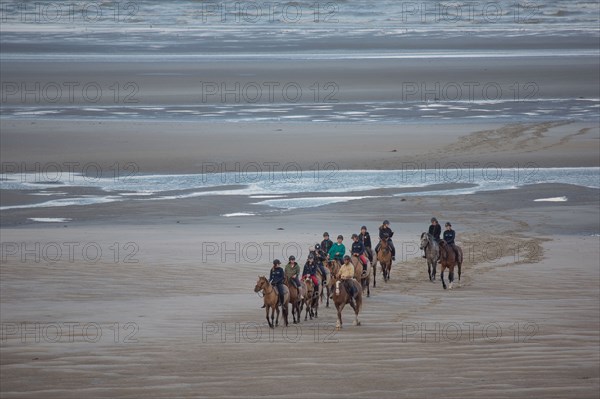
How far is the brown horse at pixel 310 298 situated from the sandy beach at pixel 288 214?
0.73ft

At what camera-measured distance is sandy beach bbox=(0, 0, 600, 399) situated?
15.3 m

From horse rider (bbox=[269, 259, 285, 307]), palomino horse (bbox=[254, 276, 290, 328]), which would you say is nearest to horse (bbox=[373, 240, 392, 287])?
palomino horse (bbox=[254, 276, 290, 328])

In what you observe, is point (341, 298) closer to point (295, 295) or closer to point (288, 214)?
point (295, 295)

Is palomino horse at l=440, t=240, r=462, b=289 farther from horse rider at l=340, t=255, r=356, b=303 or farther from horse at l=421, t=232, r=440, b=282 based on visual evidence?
horse rider at l=340, t=255, r=356, b=303

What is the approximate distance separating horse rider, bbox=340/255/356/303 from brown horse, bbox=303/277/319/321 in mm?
819

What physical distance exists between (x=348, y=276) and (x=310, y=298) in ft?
3.62

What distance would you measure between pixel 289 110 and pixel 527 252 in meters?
26.2

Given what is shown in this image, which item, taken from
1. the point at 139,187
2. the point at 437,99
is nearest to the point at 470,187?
the point at 139,187

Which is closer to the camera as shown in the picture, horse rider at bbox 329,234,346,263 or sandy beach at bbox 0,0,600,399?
sandy beach at bbox 0,0,600,399

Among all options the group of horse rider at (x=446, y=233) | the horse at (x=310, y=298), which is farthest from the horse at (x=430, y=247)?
the horse at (x=310, y=298)

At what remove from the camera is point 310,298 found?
1866cm

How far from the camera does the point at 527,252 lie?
24625 mm

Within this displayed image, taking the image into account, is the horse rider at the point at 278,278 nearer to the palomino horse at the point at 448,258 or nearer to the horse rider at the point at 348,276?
the horse rider at the point at 348,276

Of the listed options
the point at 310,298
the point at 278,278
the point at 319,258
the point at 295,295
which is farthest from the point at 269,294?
the point at 319,258
